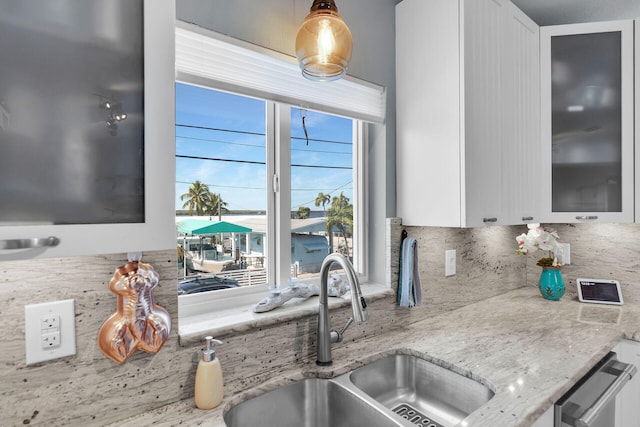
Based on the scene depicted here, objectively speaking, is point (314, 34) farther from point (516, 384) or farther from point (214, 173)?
point (516, 384)

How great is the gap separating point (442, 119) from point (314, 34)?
70 centimetres

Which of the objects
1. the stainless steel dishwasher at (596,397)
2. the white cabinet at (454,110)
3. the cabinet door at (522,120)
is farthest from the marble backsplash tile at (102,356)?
the cabinet door at (522,120)

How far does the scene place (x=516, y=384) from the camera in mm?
1069

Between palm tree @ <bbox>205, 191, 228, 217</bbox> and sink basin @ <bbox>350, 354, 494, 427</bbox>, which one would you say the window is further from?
sink basin @ <bbox>350, 354, 494, 427</bbox>

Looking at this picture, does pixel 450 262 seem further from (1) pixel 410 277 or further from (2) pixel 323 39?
(2) pixel 323 39

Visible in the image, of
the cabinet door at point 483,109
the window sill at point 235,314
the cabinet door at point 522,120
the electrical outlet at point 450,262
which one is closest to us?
the window sill at point 235,314

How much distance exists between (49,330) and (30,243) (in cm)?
41

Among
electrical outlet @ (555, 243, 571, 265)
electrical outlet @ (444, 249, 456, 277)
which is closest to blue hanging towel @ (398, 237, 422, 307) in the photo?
electrical outlet @ (444, 249, 456, 277)

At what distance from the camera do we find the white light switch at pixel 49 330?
2.62ft

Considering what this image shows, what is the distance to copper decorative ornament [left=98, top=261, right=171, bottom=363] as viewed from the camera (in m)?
0.86

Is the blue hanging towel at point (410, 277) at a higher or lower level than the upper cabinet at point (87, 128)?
lower

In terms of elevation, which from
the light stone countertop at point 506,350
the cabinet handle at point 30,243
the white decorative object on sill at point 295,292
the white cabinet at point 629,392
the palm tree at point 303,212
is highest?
the palm tree at point 303,212

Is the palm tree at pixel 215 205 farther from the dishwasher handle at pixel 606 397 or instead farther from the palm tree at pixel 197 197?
the dishwasher handle at pixel 606 397

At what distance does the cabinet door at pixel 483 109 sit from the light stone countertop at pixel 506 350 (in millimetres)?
489
